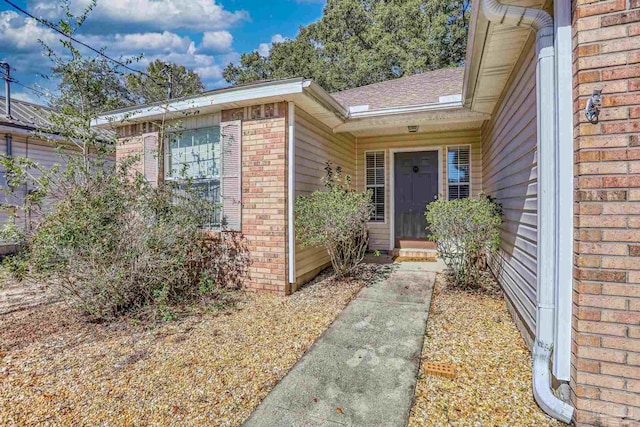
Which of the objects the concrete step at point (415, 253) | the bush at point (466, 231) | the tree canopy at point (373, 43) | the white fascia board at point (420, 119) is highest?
the tree canopy at point (373, 43)

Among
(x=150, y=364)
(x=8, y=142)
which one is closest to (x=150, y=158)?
(x=150, y=364)

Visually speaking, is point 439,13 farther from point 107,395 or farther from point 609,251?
point 107,395

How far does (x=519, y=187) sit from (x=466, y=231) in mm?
1020

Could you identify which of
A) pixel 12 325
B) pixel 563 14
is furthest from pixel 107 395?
pixel 563 14

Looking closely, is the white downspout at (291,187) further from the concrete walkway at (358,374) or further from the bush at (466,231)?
the bush at (466,231)

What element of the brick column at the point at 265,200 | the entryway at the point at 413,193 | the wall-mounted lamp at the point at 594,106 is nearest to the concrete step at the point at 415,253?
the entryway at the point at 413,193

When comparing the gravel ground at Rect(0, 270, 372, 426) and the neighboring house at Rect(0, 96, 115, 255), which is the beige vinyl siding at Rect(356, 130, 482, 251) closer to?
the gravel ground at Rect(0, 270, 372, 426)

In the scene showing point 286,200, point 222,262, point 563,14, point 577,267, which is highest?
point 563,14

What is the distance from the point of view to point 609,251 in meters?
1.84

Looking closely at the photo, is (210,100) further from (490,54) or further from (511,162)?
(511,162)

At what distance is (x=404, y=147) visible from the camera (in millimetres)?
7047

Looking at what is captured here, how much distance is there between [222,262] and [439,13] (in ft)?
55.3

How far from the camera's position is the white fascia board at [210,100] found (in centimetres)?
434

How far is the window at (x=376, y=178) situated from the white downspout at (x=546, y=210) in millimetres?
4994
